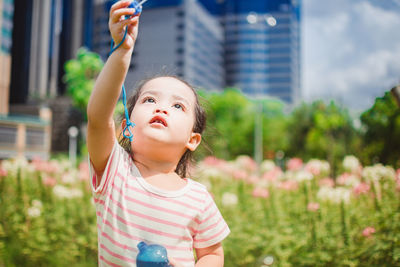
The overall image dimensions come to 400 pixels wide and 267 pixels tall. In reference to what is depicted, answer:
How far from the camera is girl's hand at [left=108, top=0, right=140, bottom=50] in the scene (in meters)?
0.88

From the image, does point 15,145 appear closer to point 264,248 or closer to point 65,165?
point 65,165

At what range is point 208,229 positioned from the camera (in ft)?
3.61

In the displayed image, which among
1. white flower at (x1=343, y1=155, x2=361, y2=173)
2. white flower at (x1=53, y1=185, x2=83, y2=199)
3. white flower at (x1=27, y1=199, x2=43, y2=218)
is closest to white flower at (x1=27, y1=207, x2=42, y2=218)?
white flower at (x1=27, y1=199, x2=43, y2=218)

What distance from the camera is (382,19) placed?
89.6 inches

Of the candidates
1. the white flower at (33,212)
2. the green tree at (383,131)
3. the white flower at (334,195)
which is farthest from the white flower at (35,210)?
the green tree at (383,131)

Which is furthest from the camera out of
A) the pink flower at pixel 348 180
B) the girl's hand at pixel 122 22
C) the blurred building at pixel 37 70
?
the blurred building at pixel 37 70

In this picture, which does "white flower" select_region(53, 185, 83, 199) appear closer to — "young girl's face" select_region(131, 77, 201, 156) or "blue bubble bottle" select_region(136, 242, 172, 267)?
"young girl's face" select_region(131, 77, 201, 156)

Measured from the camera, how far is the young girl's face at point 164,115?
1.04 meters

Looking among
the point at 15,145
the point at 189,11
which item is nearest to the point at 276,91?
the point at 189,11

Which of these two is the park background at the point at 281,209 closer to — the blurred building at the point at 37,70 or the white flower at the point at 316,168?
the white flower at the point at 316,168

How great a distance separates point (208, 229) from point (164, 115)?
1.20 feet

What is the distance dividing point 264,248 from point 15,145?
2538 centimetres

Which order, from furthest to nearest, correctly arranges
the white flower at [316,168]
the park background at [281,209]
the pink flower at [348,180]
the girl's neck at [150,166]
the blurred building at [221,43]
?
the blurred building at [221,43], the white flower at [316,168], the pink flower at [348,180], the park background at [281,209], the girl's neck at [150,166]

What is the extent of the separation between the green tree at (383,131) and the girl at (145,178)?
1.73m
